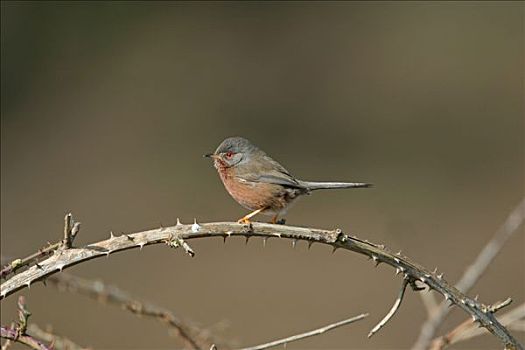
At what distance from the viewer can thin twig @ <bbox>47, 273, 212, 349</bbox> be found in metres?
3.07

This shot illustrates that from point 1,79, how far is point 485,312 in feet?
37.7

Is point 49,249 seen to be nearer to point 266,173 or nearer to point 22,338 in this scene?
point 22,338

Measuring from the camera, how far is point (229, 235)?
8.27 feet

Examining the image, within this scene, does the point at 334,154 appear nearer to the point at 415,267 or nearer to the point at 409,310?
the point at 409,310

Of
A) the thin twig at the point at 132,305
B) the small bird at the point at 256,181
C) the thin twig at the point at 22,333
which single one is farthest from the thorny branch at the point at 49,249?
the small bird at the point at 256,181

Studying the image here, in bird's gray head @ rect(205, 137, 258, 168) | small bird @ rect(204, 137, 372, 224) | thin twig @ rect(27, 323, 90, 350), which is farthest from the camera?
bird's gray head @ rect(205, 137, 258, 168)

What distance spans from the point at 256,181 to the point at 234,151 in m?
0.26

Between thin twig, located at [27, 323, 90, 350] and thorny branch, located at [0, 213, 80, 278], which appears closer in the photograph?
thorny branch, located at [0, 213, 80, 278]

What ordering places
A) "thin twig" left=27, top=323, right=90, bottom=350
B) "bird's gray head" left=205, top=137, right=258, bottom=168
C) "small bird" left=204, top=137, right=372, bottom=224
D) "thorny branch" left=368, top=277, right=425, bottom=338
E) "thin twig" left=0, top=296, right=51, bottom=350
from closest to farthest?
"thin twig" left=0, top=296, right=51, bottom=350, "thorny branch" left=368, top=277, right=425, bottom=338, "thin twig" left=27, top=323, right=90, bottom=350, "small bird" left=204, top=137, right=372, bottom=224, "bird's gray head" left=205, top=137, right=258, bottom=168

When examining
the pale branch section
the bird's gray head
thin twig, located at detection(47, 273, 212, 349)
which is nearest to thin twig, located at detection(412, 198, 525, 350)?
the pale branch section

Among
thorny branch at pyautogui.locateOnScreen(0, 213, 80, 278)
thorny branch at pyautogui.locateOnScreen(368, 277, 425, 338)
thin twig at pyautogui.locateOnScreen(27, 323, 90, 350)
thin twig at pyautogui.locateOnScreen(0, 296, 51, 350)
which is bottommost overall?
thorny branch at pyautogui.locateOnScreen(368, 277, 425, 338)

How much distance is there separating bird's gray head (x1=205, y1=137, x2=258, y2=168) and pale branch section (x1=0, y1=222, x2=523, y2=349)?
1731mm

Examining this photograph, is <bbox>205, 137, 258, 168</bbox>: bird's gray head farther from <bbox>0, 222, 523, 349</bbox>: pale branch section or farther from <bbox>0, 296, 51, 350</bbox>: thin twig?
<bbox>0, 296, 51, 350</bbox>: thin twig

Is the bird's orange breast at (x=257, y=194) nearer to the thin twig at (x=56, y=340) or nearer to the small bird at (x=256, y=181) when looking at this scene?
the small bird at (x=256, y=181)
